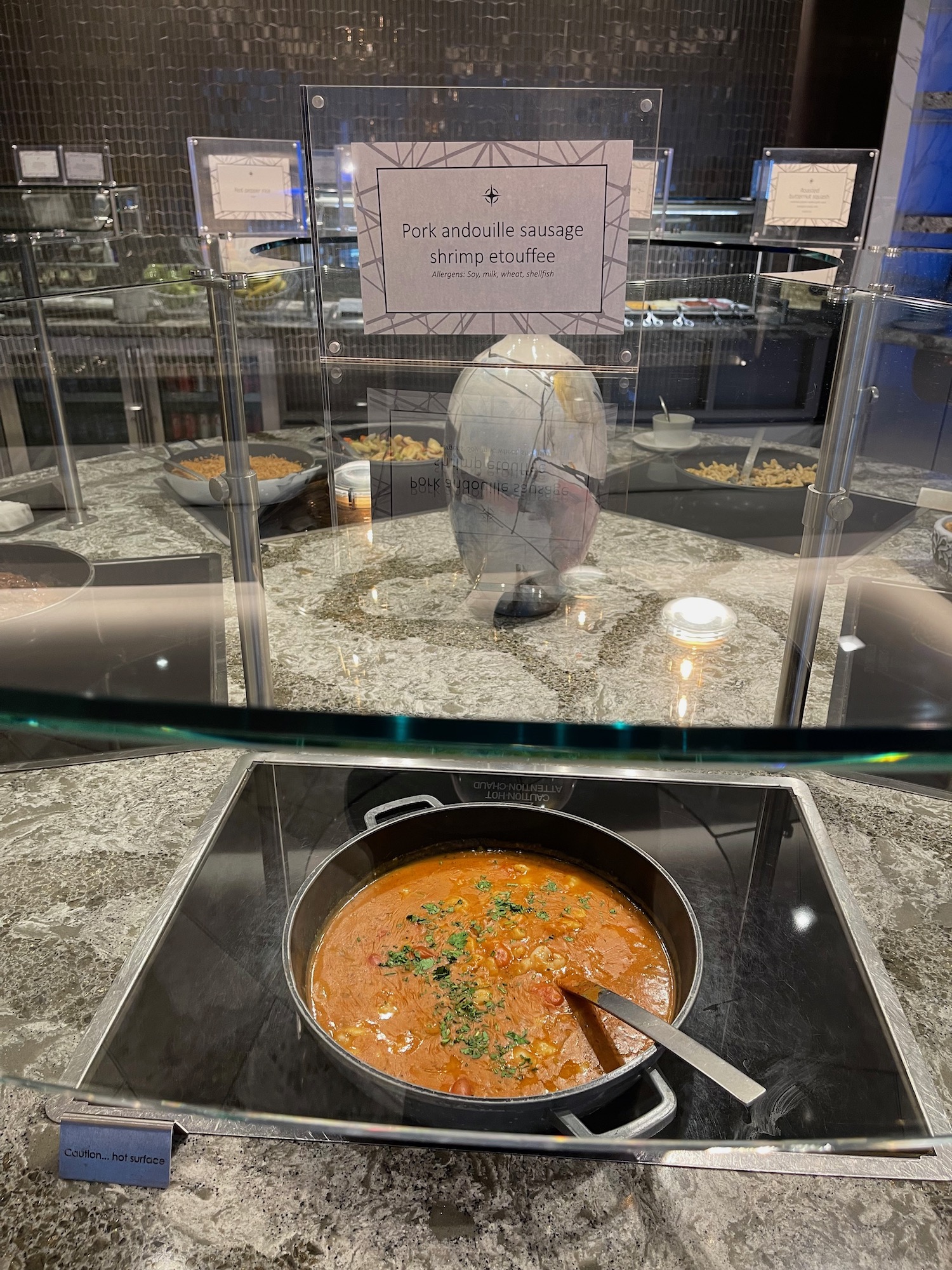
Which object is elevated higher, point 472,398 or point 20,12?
point 20,12

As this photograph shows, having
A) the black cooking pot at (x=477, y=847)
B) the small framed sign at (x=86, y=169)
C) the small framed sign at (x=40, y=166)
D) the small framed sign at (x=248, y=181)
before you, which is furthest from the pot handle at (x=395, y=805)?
the small framed sign at (x=86, y=169)

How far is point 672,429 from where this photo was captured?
33.3 inches

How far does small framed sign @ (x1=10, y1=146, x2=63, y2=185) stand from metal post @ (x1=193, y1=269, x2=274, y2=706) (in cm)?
126

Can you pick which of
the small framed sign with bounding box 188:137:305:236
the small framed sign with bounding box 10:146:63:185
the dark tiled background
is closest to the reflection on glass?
the small framed sign with bounding box 188:137:305:236

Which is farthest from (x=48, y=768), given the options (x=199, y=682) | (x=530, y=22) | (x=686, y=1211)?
(x=530, y=22)

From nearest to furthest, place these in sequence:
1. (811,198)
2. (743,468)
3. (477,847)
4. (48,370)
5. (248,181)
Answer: (477,847) → (743,468) → (48,370) → (248,181) → (811,198)

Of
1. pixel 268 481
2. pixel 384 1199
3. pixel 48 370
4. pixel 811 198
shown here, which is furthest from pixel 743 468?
pixel 811 198

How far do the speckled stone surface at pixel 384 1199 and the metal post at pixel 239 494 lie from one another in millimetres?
183

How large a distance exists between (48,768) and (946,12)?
3522mm

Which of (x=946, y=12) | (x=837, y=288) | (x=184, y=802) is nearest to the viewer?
(x=184, y=802)

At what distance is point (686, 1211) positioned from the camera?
0.47 meters

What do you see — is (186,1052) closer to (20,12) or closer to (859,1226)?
(859,1226)

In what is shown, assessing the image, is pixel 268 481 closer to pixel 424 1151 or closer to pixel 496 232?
pixel 496 232

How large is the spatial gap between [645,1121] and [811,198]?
1674 mm
